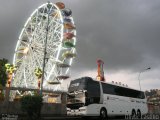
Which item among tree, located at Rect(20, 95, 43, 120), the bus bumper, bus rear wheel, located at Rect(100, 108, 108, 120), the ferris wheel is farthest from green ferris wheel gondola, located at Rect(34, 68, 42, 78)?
bus rear wheel, located at Rect(100, 108, 108, 120)

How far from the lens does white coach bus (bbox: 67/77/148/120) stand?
19.5m

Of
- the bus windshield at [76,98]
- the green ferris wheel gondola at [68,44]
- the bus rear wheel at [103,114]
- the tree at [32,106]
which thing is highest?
the green ferris wheel gondola at [68,44]

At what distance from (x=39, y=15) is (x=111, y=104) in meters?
31.9

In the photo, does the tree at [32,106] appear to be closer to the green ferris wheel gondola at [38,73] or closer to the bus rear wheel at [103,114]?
the bus rear wheel at [103,114]

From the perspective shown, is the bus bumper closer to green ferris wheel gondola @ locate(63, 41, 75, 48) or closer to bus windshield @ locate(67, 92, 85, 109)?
bus windshield @ locate(67, 92, 85, 109)

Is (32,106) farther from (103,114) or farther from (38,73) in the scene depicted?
(38,73)

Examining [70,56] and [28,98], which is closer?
[28,98]

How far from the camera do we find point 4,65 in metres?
38.2

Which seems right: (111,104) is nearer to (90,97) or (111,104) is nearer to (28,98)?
(90,97)

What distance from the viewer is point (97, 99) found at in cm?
2039

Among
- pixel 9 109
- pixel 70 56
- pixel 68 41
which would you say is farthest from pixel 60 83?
pixel 9 109

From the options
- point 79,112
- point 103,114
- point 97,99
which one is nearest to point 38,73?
point 103,114

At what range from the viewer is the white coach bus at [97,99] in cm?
1947

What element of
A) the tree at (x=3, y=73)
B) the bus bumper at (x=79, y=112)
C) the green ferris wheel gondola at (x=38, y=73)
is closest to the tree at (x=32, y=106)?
the bus bumper at (x=79, y=112)
